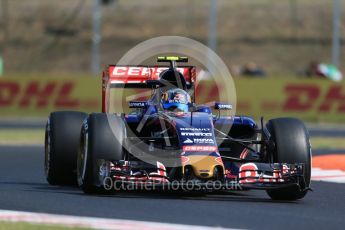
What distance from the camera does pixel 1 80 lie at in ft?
109

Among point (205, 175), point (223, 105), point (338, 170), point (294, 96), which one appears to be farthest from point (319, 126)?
point (205, 175)

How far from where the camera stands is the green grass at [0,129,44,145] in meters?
23.6

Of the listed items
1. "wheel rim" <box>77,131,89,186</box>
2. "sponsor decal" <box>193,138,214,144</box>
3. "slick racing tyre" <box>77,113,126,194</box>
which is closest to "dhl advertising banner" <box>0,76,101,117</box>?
"wheel rim" <box>77,131,89,186</box>

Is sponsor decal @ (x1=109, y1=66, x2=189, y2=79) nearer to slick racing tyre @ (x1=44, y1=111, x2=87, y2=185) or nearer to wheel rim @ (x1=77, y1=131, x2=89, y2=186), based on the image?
slick racing tyre @ (x1=44, y1=111, x2=87, y2=185)

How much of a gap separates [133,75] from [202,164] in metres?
3.54

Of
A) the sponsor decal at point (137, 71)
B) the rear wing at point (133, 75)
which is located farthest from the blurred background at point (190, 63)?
the sponsor decal at point (137, 71)

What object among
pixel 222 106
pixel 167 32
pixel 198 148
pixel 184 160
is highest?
pixel 167 32

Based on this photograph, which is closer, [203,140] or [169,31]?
[203,140]

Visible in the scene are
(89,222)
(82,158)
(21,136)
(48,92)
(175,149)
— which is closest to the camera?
(89,222)

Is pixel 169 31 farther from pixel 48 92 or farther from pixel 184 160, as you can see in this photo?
pixel 184 160

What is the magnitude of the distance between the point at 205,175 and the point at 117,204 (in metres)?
1.05

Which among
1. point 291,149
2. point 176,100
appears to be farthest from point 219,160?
point 176,100

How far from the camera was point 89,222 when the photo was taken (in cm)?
895

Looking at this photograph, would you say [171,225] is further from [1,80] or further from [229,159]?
[1,80]
